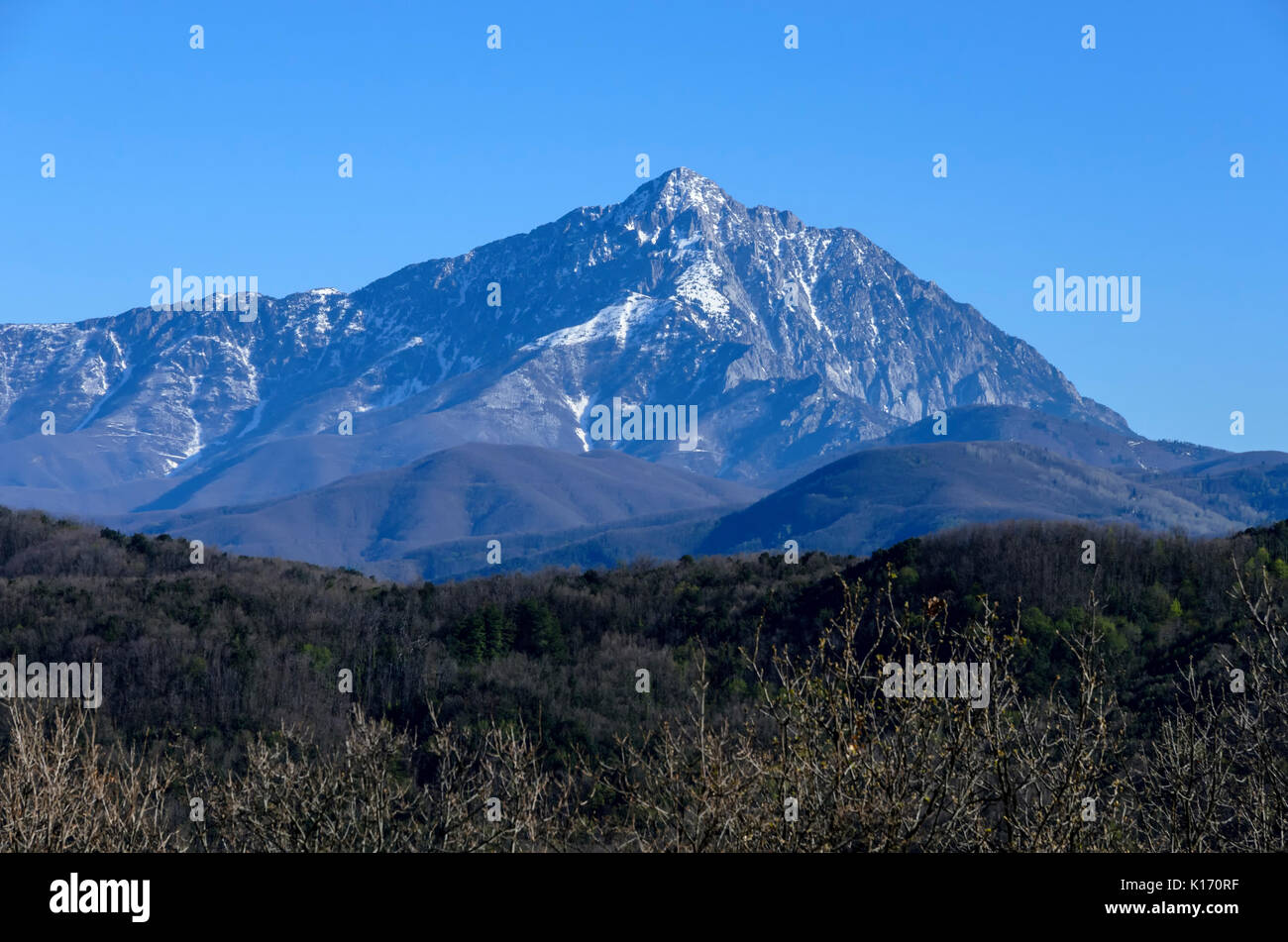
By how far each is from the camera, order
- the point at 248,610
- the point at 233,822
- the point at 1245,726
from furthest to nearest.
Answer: the point at 248,610, the point at 233,822, the point at 1245,726

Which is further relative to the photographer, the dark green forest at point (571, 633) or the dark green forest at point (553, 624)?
the dark green forest at point (553, 624)

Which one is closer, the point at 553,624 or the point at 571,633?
the point at 553,624

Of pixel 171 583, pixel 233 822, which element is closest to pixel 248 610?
pixel 171 583

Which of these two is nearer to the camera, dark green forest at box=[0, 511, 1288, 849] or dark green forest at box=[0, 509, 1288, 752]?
dark green forest at box=[0, 511, 1288, 849]

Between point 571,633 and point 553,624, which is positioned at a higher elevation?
point 553,624
